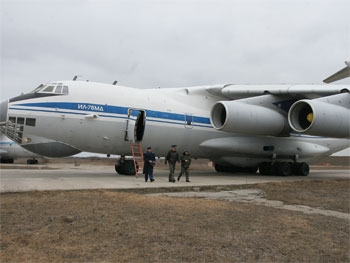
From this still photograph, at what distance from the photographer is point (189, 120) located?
1389cm

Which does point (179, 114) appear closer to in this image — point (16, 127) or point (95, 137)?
point (95, 137)

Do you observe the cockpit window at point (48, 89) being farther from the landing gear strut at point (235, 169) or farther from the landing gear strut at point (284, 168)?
the landing gear strut at point (284, 168)

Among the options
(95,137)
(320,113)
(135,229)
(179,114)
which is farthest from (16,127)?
(320,113)

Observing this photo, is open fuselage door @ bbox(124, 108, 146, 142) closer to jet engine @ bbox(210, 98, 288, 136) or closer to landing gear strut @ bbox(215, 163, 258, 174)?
jet engine @ bbox(210, 98, 288, 136)

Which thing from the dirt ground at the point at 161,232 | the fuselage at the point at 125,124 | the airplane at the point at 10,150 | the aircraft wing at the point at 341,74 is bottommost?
the dirt ground at the point at 161,232

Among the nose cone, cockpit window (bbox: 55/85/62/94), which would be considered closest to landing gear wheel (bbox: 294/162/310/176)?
cockpit window (bbox: 55/85/62/94)

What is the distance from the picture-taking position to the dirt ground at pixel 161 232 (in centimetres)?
360

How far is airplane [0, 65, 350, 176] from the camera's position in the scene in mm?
11477

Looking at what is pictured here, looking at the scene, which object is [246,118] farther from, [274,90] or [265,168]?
[265,168]

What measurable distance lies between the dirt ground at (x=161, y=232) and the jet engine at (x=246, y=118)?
6440mm

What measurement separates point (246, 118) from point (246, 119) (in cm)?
4

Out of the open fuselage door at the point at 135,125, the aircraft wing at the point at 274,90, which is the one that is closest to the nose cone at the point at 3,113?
the open fuselage door at the point at 135,125

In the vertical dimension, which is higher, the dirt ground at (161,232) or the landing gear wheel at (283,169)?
the landing gear wheel at (283,169)

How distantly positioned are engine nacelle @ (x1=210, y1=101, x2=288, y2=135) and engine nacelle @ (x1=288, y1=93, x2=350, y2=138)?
0.88 metres
